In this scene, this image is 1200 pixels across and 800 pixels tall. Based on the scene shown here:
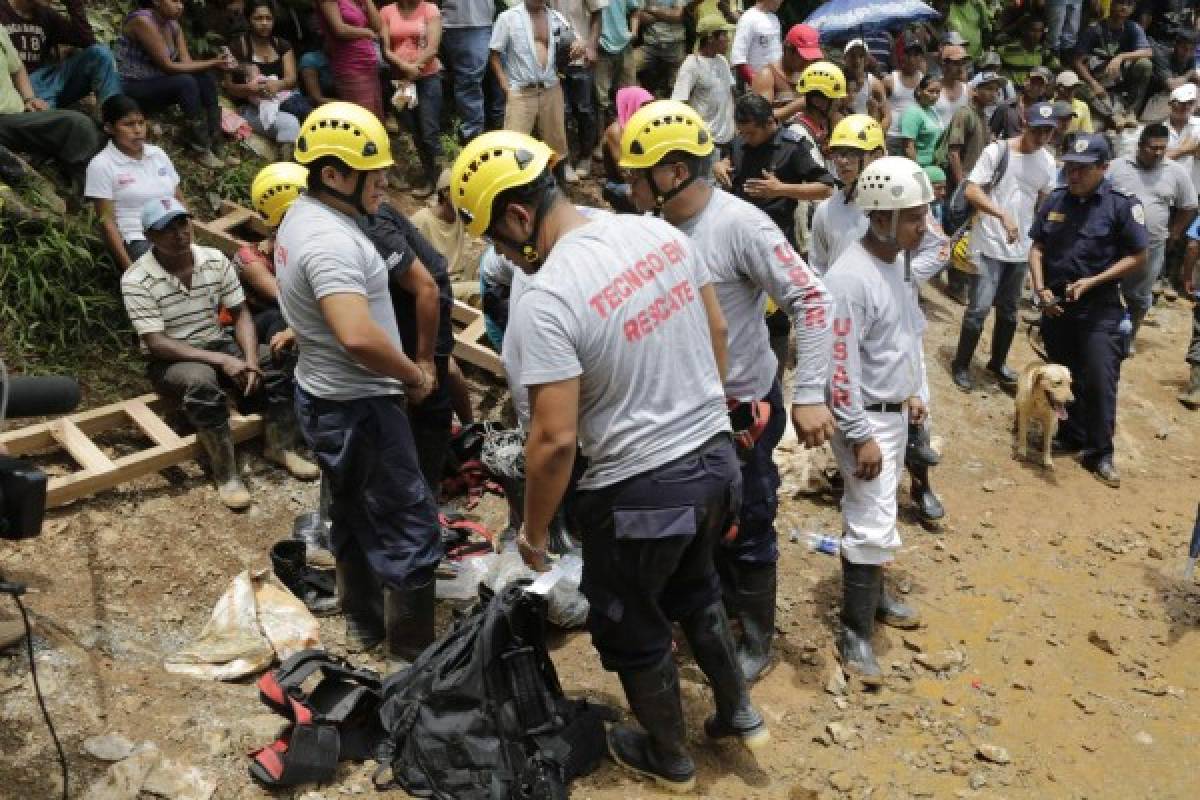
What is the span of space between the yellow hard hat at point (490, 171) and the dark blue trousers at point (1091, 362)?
562 centimetres

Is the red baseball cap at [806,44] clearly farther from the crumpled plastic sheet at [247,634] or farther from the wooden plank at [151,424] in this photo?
the crumpled plastic sheet at [247,634]

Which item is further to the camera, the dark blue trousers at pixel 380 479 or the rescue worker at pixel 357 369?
the dark blue trousers at pixel 380 479

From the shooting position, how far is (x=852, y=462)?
4.80 meters

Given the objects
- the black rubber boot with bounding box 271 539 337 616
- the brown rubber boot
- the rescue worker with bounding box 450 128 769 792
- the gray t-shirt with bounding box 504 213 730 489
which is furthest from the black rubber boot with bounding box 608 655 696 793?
the brown rubber boot

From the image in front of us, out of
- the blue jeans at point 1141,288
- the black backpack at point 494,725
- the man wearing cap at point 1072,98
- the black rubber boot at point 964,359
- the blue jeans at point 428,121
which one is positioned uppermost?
the blue jeans at point 428,121

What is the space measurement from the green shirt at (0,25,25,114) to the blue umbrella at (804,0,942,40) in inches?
297

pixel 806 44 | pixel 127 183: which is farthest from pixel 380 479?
pixel 806 44

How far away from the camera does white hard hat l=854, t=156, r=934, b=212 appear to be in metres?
4.58

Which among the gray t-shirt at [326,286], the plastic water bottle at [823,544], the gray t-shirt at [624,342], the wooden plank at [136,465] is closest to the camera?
the gray t-shirt at [624,342]

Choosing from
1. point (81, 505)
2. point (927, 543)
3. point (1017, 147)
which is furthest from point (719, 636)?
point (1017, 147)

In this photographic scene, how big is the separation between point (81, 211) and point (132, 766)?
455cm

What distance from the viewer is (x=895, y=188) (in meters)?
4.59

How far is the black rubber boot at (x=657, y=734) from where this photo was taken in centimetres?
382

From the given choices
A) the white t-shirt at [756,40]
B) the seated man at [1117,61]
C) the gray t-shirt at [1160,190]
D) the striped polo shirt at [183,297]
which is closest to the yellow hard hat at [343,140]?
the striped polo shirt at [183,297]
